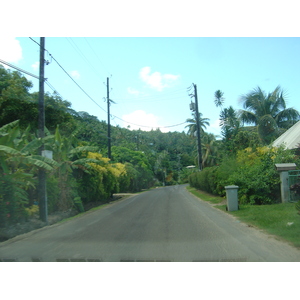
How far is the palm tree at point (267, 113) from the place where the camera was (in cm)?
2989

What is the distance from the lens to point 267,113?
3116cm

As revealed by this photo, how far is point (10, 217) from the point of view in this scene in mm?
11680

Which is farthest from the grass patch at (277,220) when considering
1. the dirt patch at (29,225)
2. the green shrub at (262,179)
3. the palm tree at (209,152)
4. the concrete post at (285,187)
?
the palm tree at (209,152)

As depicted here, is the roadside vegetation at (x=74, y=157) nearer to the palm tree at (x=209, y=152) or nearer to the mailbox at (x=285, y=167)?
the mailbox at (x=285, y=167)

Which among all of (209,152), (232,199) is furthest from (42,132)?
(209,152)

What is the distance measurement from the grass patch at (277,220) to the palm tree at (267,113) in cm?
1711

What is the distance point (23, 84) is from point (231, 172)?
18632mm

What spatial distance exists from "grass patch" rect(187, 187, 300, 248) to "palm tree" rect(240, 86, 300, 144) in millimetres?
17106

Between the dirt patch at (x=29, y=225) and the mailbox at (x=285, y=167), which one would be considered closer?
the dirt patch at (x=29, y=225)

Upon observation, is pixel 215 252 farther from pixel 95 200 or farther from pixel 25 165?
pixel 95 200

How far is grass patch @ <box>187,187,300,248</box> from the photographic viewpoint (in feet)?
28.8

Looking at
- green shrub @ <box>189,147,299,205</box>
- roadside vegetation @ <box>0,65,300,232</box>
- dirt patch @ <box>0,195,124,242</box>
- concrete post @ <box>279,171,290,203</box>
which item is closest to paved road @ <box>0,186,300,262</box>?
dirt patch @ <box>0,195,124,242</box>

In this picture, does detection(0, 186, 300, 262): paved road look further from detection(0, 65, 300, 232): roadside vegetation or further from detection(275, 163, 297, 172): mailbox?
detection(275, 163, 297, 172): mailbox

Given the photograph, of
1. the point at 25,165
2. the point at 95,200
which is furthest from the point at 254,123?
the point at 25,165
